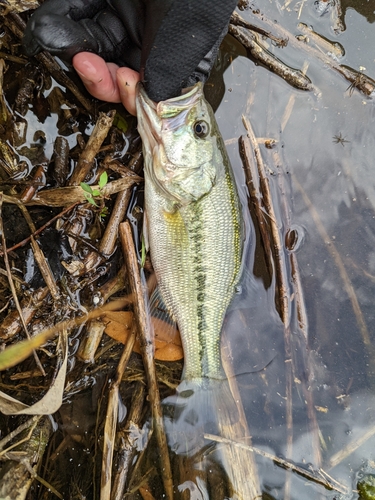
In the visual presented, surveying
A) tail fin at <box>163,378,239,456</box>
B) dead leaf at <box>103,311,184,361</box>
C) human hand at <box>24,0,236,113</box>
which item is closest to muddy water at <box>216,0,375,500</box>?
tail fin at <box>163,378,239,456</box>

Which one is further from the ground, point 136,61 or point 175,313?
point 136,61

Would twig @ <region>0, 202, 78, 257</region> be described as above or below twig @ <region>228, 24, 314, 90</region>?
below

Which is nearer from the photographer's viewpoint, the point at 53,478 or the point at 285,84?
the point at 53,478

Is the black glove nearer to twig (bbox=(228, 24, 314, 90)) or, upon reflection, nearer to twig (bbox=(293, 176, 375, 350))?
twig (bbox=(228, 24, 314, 90))

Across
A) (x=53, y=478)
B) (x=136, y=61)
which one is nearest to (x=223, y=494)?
(x=53, y=478)

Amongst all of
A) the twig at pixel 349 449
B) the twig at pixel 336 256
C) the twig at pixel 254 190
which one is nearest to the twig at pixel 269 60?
the twig at pixel 254 190

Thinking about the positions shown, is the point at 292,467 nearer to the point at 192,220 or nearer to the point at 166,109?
the point at 192,220

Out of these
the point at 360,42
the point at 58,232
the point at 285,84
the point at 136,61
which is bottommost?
the point at 58,232

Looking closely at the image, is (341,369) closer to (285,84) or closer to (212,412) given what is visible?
(212,412)
